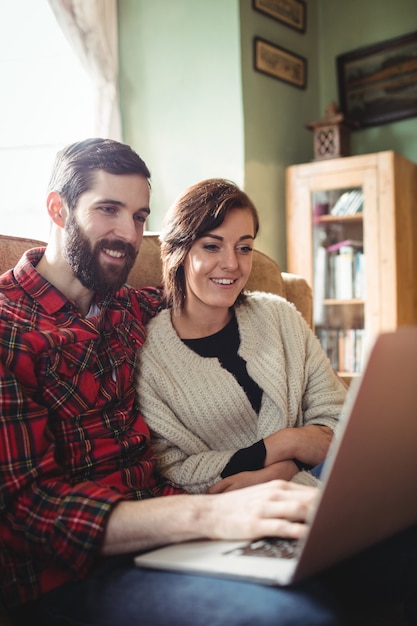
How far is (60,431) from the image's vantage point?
116 cm

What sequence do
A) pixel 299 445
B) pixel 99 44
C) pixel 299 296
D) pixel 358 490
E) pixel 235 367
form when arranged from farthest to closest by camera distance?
pixel 99 44
pixel 299 296
pixel 235 367
pixel 299 445
pixel 358 490

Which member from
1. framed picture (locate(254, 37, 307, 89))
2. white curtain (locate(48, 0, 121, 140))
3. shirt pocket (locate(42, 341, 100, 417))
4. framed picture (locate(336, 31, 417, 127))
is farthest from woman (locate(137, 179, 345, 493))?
framed picture (locate(336, 31, 417, 127))

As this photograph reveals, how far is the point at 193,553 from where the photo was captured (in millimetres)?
899

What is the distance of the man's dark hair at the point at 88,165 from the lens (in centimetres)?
130

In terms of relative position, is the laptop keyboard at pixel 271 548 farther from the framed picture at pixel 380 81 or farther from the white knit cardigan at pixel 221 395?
the framed picture at pixel 380 81

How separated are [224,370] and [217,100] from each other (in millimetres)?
2154

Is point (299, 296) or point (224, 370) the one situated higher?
point (299, 296)

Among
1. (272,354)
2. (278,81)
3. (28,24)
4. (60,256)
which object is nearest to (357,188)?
(278,81)

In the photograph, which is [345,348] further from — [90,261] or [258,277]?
[90,261]

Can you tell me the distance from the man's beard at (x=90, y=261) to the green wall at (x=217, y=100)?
2039 millimetres

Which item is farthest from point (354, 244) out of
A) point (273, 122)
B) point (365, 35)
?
point (365, 35)

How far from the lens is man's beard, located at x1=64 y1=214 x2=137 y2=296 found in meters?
1.27

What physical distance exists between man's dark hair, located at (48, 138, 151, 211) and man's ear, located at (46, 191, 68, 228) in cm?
1

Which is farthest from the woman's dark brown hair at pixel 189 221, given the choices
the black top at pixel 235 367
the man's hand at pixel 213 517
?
the man's hand at pixel 213 517
